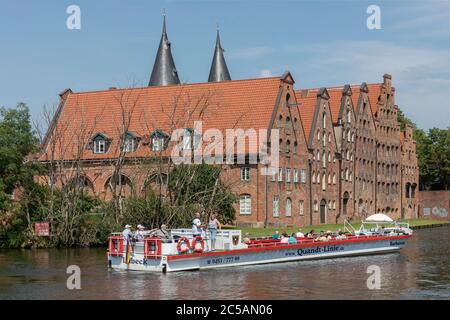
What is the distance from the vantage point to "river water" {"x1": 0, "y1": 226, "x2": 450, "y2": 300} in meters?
27.9

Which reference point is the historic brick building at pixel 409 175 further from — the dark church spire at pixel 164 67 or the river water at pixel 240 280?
the river water at pixel 240 280

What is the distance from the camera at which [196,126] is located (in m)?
66.9

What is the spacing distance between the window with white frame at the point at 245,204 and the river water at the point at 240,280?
23.0 meters

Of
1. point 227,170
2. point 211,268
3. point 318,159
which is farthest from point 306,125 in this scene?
point 211,268

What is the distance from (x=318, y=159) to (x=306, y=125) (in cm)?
344

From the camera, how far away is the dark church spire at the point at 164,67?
85725mm

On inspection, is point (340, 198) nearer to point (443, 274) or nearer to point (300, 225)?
point (300, 225)

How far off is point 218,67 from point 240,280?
6152 centimetres

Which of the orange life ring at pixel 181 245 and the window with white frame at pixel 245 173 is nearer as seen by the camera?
the orange life ring at pixel 181 245

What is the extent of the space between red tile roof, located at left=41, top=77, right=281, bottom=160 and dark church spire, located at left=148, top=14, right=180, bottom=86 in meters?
10.2

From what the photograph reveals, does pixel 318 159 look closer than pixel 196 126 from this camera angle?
No

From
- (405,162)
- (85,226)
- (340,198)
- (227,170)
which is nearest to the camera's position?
(85,226)

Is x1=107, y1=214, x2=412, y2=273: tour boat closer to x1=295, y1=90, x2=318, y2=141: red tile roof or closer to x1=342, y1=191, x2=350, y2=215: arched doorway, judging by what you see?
x1=295, y1=90, x2=318, y2=141: red tile roof

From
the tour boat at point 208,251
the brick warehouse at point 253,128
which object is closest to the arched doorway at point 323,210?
the brick warehouse at point 253,128
